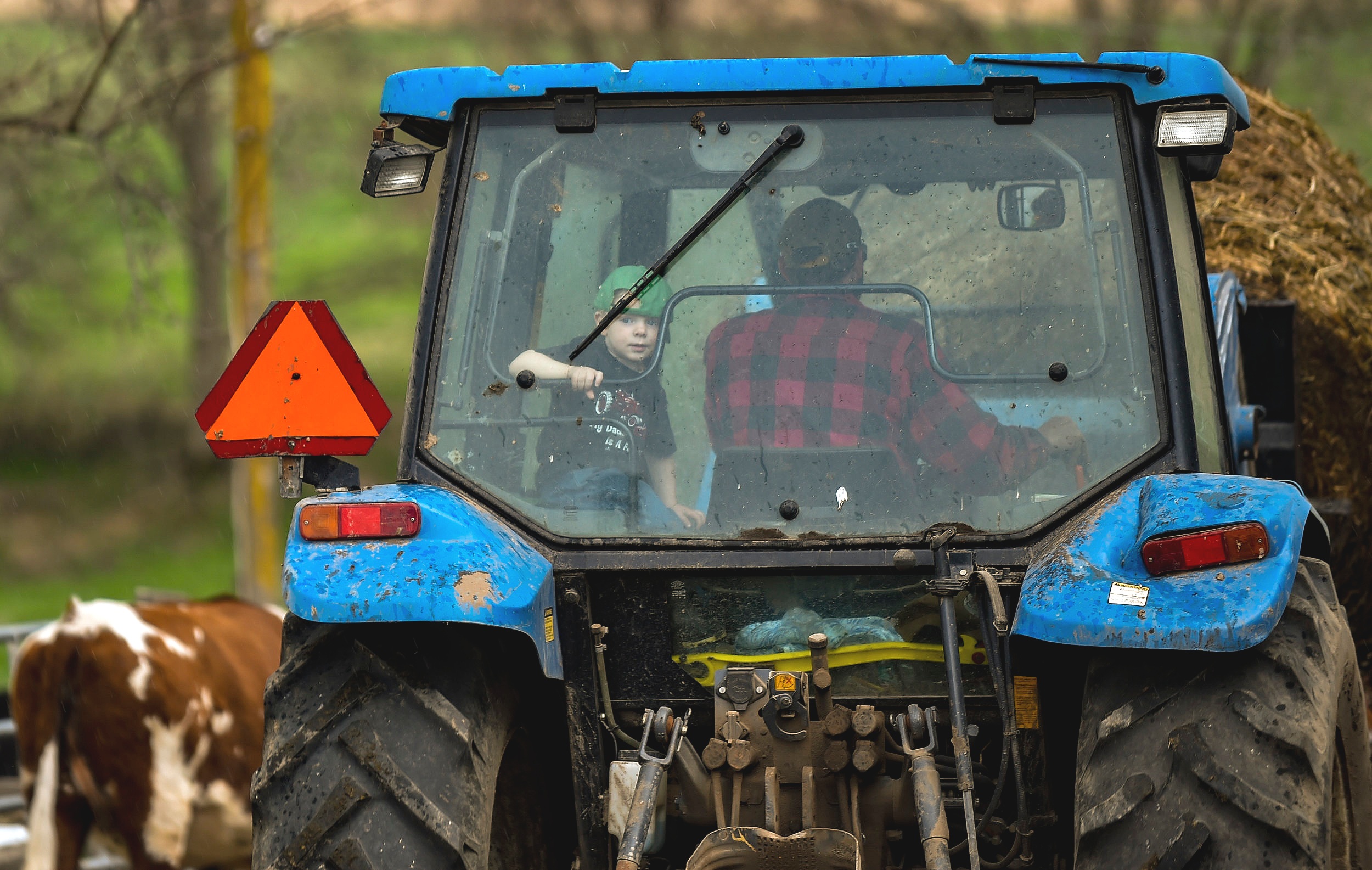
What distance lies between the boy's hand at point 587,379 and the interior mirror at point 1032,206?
997 mm

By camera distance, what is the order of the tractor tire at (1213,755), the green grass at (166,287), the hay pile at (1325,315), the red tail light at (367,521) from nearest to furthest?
the tractor tire at (1213,755) < the red tail light at (367,521) < the hay pile at (1325,315) < the green grass at (166,287)

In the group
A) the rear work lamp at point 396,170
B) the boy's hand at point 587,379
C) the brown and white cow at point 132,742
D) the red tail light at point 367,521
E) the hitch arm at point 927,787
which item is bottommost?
the brown and white cow at point 132,742

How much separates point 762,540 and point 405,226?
100 ft

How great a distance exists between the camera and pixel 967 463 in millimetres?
3348

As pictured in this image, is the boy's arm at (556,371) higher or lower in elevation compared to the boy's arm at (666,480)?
higher

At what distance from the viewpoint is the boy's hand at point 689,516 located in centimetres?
341

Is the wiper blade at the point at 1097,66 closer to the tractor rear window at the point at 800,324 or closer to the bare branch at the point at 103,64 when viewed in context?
the tractor rear window at the point at 800,324

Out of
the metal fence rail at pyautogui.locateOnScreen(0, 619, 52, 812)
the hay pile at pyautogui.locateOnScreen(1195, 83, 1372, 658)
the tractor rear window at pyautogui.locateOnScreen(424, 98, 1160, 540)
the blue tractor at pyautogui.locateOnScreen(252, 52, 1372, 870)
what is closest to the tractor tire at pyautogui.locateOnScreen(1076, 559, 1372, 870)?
the blue tractor at pyautogui.locateOnScreen(252, 52, 1372, 870)

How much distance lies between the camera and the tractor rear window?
3375 mm

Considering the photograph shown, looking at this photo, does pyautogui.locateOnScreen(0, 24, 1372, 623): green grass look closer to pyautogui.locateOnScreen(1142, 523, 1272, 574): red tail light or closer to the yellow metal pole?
the yellow metal pole

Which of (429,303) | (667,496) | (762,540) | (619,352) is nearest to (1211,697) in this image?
(762,540)

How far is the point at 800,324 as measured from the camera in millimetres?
3494

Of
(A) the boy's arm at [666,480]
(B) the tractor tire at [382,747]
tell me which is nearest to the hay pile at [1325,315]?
(A) the boy's arm at [666,480]

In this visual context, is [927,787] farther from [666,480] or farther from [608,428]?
[608,428]
